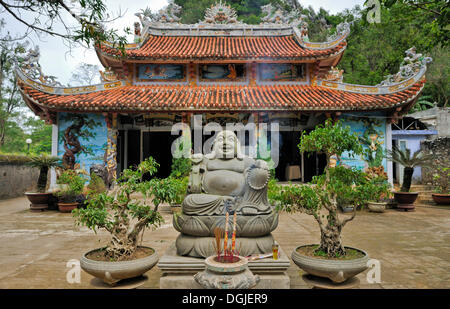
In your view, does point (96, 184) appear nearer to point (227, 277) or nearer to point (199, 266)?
point (199, 266)

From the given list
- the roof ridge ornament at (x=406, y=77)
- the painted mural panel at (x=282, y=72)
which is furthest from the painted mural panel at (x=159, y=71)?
the roof ridge ornament at (x=406, y=77)

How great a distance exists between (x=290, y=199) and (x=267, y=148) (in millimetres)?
8066

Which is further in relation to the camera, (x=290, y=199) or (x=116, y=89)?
(x=116, y=89)

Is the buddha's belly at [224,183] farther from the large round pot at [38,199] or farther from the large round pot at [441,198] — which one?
the large round pot at [441,198]

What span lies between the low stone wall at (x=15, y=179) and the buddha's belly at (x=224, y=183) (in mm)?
12380

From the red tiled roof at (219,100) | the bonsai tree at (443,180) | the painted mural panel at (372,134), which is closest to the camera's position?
the red tiled roof at (219,100)

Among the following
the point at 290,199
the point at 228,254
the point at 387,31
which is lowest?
the point at 228,254

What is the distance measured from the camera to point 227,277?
266cm

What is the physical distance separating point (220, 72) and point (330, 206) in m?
9.79

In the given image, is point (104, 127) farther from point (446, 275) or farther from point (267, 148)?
point (446, 275)

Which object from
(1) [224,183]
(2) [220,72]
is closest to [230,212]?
(1) [224,183]

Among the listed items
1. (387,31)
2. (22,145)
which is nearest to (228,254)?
(387,31)

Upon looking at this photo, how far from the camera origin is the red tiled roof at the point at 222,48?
11469mm
